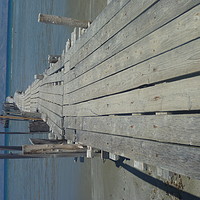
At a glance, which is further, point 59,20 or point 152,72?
point 59,20

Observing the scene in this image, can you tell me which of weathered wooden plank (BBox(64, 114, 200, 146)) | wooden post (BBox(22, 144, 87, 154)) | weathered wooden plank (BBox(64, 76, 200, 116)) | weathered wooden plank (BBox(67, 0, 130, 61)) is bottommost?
wooden post (BBox(22, 144, 87, 154))

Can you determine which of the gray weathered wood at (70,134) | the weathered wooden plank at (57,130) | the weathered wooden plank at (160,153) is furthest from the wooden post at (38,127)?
the weathered wooden plank at (160,153)

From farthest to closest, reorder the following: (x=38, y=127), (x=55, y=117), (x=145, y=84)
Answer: (x=38, y=127) → (x=55, y=117) → (x=145, y=84)

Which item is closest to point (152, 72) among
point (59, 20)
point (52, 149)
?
point (52, 149)

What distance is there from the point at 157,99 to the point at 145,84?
32cm

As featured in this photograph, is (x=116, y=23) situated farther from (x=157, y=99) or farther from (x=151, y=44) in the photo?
(x=157, y=99)

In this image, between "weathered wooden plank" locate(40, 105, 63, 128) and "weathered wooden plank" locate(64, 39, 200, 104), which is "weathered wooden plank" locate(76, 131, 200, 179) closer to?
"weathered wooden plank" locate(64, 39, 200, 104)

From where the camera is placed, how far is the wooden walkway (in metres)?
2.77

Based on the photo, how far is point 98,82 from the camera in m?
5.00

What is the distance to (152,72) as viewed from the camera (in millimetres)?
3352

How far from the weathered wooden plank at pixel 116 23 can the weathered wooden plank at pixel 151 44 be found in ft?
0.43

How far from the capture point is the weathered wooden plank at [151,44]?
277cm

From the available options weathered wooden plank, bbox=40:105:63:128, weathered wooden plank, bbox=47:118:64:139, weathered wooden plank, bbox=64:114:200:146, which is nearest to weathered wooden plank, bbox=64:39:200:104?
weathered wooden plank, bbox=64:114:200:146

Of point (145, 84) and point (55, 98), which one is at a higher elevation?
point (55, 98)
